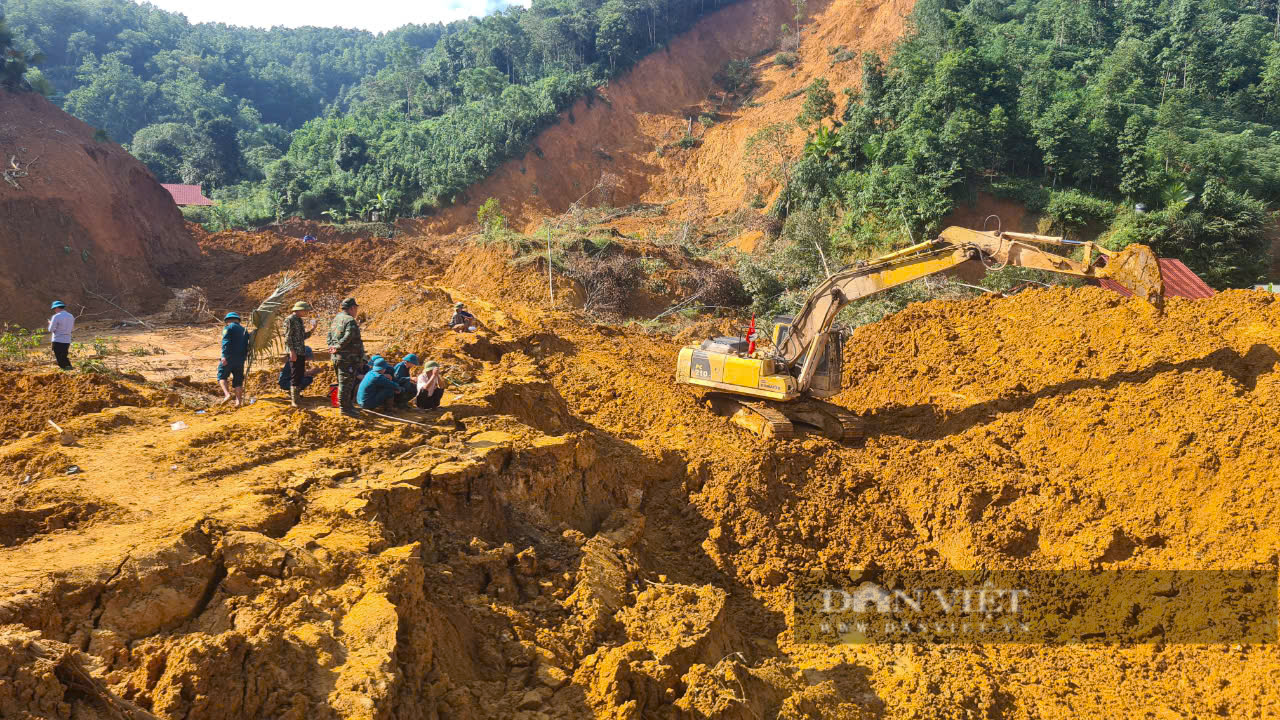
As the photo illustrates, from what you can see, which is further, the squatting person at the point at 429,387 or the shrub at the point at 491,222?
the shrub at the point at 491,222

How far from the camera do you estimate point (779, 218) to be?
89.9 feet

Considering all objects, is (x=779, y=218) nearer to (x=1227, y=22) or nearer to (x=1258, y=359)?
(x=1258, y=359)

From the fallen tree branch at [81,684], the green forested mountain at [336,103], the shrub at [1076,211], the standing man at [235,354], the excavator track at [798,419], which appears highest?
the green forested mountain at [336,103]

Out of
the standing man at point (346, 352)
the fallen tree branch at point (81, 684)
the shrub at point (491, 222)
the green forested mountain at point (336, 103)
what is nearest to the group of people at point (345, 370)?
the standing man at point (346, 352)

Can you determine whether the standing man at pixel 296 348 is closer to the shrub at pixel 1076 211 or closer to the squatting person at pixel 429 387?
the squatting person at pixel 429 387

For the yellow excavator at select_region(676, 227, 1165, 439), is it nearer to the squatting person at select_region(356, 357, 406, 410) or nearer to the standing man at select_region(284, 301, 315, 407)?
the squatting person at select_region(356, 357, 406, 410)

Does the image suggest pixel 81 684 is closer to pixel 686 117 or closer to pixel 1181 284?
pixel 1181 284

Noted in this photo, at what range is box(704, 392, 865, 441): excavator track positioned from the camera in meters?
9.53

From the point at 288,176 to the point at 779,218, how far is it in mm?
25604

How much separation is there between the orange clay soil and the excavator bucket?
116 centimetres

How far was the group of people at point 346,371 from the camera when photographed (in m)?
7.67

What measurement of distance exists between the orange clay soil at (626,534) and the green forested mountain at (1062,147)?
38.5ft

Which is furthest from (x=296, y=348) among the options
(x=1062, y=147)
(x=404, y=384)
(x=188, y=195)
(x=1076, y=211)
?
(x=188, y=195)

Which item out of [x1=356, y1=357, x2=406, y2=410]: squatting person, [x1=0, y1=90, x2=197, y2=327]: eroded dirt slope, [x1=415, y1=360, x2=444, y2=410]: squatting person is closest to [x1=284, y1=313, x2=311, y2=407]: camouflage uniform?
[x1=356, y1=357, x2=406, y2=410]: squatting person
